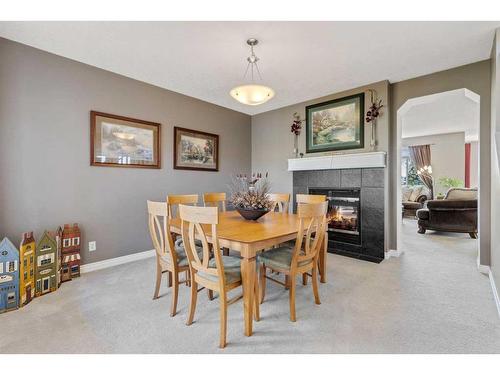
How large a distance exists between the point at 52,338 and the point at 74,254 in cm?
124

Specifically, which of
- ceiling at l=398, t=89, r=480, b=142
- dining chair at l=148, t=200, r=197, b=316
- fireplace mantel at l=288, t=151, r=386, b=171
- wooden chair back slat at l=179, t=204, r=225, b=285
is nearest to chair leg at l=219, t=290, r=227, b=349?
wooden chair back slat at l=179, t=204, r=225, b=285

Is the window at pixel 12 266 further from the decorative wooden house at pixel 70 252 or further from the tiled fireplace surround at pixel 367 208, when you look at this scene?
the tiled fireplace surround at pixel 367 208

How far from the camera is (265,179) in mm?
4922

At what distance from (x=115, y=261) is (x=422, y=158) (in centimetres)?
908

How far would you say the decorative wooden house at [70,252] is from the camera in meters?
2.68

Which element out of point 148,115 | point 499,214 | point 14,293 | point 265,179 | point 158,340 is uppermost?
point 148,115

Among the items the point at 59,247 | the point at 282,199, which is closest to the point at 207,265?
the point at 282,199

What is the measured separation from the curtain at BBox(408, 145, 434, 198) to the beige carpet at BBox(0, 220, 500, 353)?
615 centimetres

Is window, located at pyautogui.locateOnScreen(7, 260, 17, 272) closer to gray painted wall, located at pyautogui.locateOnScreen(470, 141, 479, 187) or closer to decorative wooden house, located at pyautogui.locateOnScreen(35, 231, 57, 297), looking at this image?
decorative wooden house, located at pyautogui.locateOnScreen(35, 231, 57, 297)

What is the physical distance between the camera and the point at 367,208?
3.61 m

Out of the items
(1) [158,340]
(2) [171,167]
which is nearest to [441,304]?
(1) [158,340]

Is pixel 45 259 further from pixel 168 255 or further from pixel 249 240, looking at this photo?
pixel 249 240
